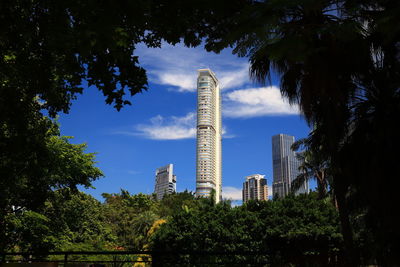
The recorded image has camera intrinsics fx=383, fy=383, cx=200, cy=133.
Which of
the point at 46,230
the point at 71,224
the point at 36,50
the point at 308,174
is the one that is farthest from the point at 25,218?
the point at 308,174

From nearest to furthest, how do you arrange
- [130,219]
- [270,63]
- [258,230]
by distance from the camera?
[270,63] < [258,230] < [130,219]

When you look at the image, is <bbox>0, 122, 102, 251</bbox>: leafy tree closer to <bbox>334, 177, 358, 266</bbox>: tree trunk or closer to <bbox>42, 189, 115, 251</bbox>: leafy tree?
<bbox>42, 189, 115, 251</bbox>: leafy tree

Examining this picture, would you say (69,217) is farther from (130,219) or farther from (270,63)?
(130,219)

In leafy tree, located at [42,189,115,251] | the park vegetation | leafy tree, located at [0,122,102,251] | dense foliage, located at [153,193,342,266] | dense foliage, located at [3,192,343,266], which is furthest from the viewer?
dense foliage, located at [153,193,342,266]

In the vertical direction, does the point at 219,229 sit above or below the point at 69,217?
below

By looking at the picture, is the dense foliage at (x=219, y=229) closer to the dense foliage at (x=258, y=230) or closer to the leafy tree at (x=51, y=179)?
the dense foliage at (x=258, y=230)

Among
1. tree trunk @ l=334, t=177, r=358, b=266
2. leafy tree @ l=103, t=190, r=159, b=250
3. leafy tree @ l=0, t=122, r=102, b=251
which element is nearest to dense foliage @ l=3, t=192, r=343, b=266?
leafy tree @ l=0, t=122, r=102, b=251

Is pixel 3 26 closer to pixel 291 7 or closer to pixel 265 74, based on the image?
pixel 291 7

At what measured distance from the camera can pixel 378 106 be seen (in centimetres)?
1061

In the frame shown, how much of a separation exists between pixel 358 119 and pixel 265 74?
10.1 feet

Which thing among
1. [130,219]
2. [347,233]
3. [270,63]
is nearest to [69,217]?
[347,233]

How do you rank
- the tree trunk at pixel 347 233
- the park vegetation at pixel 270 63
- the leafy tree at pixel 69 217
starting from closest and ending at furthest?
the park vegetation at pixel 270 63 < the tree trunk at pixel 347 233 < the leafy tree at pixel 69 217

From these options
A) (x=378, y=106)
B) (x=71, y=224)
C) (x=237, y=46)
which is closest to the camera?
(x=237, y=46)

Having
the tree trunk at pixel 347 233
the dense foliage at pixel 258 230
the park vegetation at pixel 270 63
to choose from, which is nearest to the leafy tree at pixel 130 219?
the dense foliage at pixel 258 230
